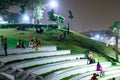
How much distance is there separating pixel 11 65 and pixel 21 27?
21.9 meters

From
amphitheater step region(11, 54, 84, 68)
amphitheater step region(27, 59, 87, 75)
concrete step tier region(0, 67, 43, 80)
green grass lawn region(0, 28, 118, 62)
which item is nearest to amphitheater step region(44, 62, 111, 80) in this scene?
amphitheater step region(27, 59, 87, 75)

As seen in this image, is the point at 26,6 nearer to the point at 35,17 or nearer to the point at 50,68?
the point at 35,17

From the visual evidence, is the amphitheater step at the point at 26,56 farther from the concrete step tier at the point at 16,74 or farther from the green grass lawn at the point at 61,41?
the green grass lawn at the point at 61,41

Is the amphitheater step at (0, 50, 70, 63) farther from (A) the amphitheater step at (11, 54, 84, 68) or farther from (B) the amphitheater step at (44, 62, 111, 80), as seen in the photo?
(B) the amphitheater step at (44, 62, 111, 80)

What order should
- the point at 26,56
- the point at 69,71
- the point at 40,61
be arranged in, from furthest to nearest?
the point at 26,56 → the point at 40,61 → the point at 69,71

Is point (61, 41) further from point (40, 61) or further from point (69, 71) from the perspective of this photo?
point (69, 71)

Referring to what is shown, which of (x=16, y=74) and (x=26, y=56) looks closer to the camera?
(x=16, y=74)

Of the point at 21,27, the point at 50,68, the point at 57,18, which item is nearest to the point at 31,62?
the point at 50,68

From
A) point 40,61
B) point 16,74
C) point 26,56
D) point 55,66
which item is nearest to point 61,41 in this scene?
point 26,56

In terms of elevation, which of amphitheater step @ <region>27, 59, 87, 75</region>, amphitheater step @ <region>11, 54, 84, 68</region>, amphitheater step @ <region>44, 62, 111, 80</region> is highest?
amphitheater step @ <region>11, 54, 84, 68</region>

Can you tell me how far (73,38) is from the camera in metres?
43.4

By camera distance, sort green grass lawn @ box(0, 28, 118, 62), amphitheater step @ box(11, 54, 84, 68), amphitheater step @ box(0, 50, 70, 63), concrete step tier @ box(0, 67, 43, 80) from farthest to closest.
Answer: green grass lawn @ box(0, 28, 118, 62), amphitheater step @ box(0, 50, 70, 63), amphitheater step @ box(11, 54, 84, 68), concrete step tier @ box(0, 67, 43, 80)

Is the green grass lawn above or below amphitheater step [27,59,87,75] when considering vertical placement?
above

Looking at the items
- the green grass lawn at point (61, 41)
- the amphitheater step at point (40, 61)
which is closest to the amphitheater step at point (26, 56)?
the amphitheater step at point (40, 61)
